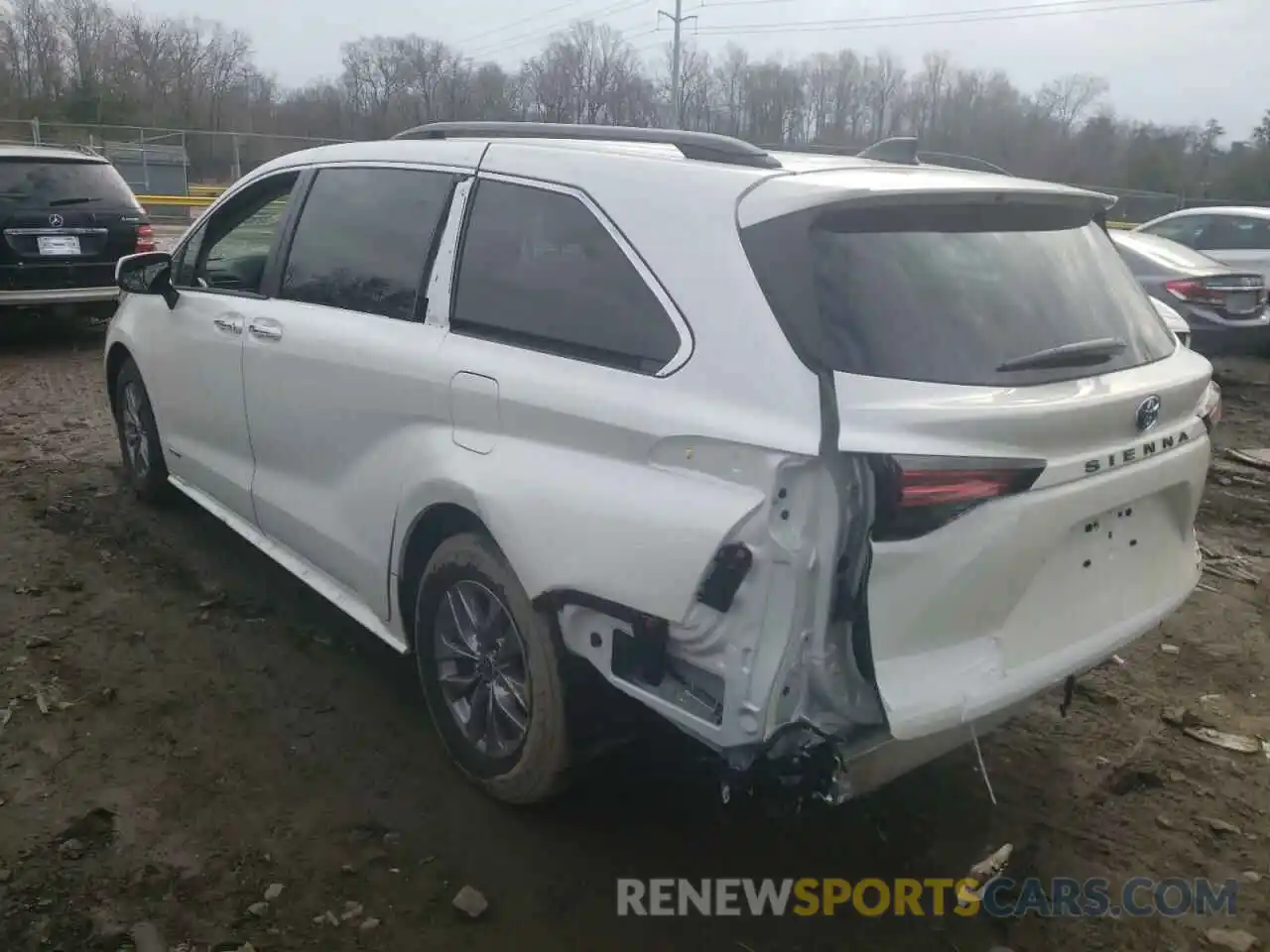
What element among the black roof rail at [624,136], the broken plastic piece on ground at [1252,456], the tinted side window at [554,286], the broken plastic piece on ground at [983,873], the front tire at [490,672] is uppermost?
the black roof rail at [624,136]

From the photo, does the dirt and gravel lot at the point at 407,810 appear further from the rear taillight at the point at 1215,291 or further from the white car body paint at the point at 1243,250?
the white car body paint at the point at 1243,250

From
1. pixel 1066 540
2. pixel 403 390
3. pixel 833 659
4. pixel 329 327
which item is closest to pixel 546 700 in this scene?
pixel 833 659

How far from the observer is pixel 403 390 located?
3285mm

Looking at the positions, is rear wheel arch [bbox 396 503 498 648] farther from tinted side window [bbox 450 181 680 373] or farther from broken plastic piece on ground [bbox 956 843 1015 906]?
broken plastic piece on ground [bbox 956 843 1015 906]

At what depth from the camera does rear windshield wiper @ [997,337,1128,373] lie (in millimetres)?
2578

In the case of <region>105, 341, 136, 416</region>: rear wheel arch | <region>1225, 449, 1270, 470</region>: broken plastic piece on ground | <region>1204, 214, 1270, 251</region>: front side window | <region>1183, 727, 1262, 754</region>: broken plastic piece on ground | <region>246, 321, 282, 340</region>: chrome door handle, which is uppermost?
<region>246, 321, 282, 340</region>: chrome door handle

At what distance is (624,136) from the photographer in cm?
332

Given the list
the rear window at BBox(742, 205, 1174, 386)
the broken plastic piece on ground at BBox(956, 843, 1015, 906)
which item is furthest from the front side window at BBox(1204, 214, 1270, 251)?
the broken plastic piece on ground at BBox(956, 843, 1015, 906)

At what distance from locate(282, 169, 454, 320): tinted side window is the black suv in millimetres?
6469

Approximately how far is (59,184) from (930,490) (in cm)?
945

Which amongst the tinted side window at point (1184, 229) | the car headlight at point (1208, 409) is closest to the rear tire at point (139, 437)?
the car headlight at point (1208, 409)

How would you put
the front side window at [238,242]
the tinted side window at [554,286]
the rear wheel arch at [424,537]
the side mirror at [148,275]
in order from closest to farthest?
the tinted side window at [554,286]
the rear wheel arch at [424,537]
the front side window at [238,242]
the side mirror at [148,275]

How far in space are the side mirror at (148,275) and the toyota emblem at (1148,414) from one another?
3979 mm

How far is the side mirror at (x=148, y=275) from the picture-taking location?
191 inches
